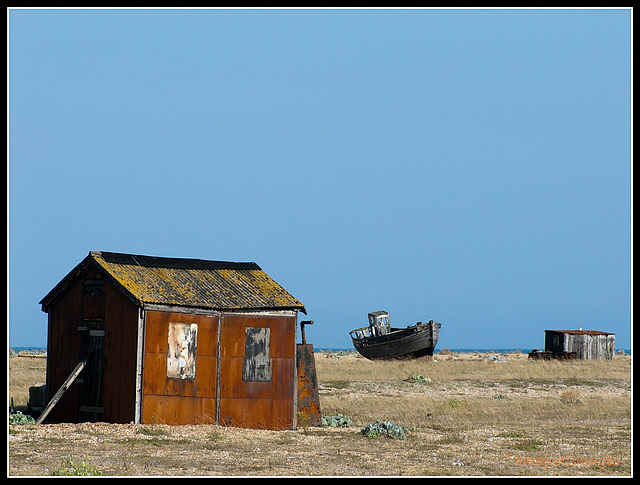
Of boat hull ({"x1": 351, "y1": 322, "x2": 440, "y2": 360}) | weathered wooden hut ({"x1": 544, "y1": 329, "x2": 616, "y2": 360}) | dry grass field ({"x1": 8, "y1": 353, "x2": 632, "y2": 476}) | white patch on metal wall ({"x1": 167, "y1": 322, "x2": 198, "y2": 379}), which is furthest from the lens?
weathered wooden hut ({"x1": 544, "y1": 329, "x2": 616, "y2": 360})

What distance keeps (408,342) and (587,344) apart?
11.9 metres

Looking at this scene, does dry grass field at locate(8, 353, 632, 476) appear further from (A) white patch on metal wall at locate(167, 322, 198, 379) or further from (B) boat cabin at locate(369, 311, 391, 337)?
(B) boat cabin at locate(369, 311, 391, 337)

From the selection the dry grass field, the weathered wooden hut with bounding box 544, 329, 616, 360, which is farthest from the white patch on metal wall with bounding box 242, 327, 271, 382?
the weathered wooden hut with bounding box 544, 329, 616, 360

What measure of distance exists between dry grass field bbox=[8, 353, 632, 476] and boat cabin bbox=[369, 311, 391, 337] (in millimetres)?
24572

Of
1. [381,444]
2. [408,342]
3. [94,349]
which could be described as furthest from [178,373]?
[408,342]

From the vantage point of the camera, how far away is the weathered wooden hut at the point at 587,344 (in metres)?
51.8

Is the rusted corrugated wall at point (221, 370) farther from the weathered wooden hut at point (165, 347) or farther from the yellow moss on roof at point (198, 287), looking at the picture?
the yellow moss on roof at point (198, 287)

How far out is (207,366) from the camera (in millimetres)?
19297

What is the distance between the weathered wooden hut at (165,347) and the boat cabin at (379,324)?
33215 millimetres

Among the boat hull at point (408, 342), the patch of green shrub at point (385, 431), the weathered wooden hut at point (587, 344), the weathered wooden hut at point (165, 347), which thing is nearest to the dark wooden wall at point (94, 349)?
the weathered wooden hut at point (165, 347)

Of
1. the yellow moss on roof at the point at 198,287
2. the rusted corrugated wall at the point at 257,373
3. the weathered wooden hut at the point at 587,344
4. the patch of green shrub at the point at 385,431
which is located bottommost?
the weathered wooden hut at the point at 587,344

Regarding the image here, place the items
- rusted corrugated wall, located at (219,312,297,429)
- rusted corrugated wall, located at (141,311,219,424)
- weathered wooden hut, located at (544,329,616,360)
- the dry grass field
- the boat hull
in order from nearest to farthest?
the dry grass field < rusted corrugated wall, located at (141,311,219,424) < rusted corrugated wall, located at (219,312,297,429) < the boat hull < weathered wooden hut, located at (544,329,616,360)

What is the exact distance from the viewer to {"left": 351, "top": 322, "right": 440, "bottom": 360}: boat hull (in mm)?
49719

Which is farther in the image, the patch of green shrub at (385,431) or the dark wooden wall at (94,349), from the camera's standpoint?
the dark wooden wall at (94,349)
